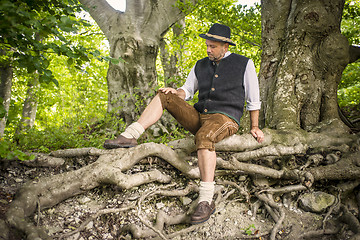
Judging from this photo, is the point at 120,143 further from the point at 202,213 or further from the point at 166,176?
the point at 202,213

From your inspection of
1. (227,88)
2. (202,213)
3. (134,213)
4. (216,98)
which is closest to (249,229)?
(202,213)

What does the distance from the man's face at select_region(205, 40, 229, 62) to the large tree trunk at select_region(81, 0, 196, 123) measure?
3.43 meters

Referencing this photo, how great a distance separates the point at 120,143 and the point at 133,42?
436 centimetres

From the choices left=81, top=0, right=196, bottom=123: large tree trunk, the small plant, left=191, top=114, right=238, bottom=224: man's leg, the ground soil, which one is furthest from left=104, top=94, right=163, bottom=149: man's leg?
left=81, top=0, right=196, bottom=123: large tree trunk

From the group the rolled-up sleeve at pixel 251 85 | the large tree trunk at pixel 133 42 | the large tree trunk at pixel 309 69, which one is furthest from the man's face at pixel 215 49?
the large tree trunk at pixel 133 42

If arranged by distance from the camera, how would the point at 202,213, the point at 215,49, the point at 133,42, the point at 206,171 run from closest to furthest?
the point at 202,213 → the point at 206,171 → the point at 215,49 → the point at 133,42

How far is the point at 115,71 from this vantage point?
686 cm

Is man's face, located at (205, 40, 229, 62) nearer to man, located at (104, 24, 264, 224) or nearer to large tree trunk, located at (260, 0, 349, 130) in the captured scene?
man, located at (104, 24, 264, 224)

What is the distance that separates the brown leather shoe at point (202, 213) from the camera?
285 cm

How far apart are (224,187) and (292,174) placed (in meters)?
1.02

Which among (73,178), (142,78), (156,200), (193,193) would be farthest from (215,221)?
(142,78)

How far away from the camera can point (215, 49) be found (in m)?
3.49

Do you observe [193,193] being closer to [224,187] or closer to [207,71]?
[224,187]

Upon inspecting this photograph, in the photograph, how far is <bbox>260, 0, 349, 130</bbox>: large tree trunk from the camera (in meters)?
4.73
